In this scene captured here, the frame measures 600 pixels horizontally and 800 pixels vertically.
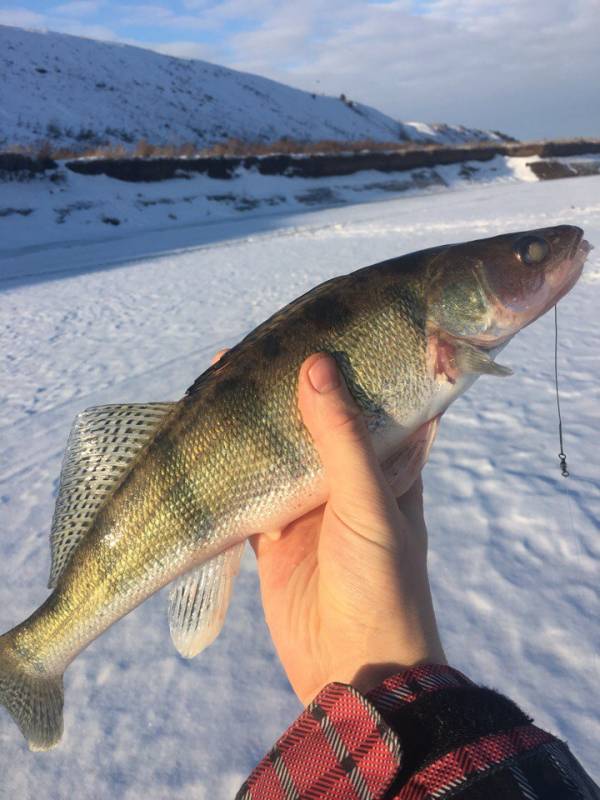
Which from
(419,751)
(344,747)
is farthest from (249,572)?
(419,751)

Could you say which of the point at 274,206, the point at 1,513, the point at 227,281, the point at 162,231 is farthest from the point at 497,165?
the point at 1,513

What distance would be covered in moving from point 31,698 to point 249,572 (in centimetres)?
165

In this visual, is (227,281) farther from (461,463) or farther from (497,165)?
(497,165)

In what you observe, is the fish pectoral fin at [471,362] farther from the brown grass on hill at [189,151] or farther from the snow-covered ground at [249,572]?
the brown grass on hill at [189,151]

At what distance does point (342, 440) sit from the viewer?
192cm

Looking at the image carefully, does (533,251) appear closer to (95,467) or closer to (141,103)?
(95,467)

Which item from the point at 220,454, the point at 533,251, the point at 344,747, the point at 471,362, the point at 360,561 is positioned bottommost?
the point at 344,747

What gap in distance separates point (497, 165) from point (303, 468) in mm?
35281

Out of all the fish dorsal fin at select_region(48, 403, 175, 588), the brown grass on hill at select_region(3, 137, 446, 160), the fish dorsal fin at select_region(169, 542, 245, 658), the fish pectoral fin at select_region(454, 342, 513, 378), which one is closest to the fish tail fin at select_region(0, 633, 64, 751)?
the fish dorsal fin at select_region(48, 403, 175, 588)

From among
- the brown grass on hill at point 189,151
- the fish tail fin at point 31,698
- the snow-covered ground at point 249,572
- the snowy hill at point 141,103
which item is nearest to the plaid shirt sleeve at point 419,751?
the fish tail fin at point 31,698

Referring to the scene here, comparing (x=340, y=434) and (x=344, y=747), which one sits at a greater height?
(x=340, y=434)

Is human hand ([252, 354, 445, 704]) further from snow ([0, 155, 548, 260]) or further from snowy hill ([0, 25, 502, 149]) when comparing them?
snowy hill ([0, 25, 502, 149])

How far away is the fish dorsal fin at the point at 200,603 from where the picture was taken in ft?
7.52

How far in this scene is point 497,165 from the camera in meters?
33.0
